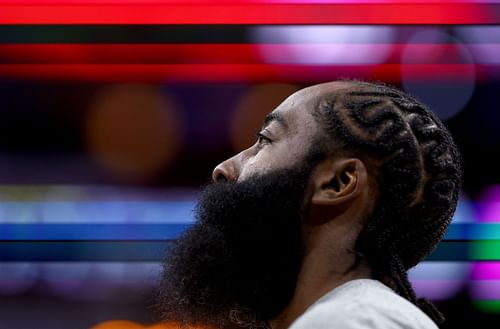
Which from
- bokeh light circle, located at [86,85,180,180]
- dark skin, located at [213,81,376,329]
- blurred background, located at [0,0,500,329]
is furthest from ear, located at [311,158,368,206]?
bokeh light circle, located at [86,85,180,180]

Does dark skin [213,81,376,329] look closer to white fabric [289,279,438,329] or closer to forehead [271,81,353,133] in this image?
forehead [271,81,353,133]

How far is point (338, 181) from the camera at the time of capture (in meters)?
1.41

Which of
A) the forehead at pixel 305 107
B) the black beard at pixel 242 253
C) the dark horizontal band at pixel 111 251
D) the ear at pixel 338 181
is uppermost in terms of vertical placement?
the forehead at pixel 305 107

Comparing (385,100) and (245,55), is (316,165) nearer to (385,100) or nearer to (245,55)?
(385,100)

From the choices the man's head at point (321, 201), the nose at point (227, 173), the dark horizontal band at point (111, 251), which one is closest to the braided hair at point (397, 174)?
the man's head at point (321, 201)

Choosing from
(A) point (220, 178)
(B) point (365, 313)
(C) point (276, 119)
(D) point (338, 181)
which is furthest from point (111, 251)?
(B) point (365, 313)

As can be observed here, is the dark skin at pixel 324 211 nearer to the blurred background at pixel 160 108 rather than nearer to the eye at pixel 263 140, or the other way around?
the eye at pixel 263 140

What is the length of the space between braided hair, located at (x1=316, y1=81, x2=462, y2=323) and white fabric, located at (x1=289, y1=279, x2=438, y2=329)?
0.15 metres

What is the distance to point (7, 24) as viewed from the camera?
256cm

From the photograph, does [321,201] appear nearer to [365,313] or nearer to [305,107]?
[305,107]

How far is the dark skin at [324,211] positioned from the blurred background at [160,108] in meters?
1.06

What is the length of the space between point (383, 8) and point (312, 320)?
161 centimetres

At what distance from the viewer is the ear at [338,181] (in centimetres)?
140

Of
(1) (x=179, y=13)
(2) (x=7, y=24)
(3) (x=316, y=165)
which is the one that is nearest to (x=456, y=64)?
(1) (x=179, y=13)
